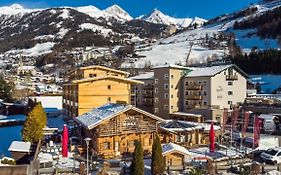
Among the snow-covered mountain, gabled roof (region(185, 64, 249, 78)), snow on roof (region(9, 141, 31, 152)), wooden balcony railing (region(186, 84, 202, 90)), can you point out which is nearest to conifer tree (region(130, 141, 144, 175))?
snow on roof (region(9, 141, 31, 152))

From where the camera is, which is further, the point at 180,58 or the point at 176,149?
the point at 180,58

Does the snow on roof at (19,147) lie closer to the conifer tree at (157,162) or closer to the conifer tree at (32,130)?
the conifer tree at (32,130)

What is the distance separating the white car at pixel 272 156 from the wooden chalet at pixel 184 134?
5.31 metres

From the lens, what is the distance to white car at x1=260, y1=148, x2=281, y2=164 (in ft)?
67.4

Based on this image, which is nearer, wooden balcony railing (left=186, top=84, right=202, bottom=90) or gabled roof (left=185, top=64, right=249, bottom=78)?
gabled roof (left=185, top=64, right=249, bottom=78)

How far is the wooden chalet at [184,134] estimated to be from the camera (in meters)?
25.4

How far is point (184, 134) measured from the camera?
26094 mm

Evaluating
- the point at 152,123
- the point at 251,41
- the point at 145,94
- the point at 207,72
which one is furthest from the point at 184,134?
the point at 251,41

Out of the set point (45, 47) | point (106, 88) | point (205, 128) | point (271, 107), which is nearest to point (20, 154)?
point (205, 128)

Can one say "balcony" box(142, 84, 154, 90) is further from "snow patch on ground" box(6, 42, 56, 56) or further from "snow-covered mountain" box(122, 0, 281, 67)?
"snow patch on ground" box(6, 42, 56, 56)

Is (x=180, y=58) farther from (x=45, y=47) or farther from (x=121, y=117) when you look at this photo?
(x=45, y=47)

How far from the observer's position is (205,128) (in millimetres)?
27000

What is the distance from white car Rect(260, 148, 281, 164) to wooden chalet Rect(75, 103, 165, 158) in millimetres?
6220

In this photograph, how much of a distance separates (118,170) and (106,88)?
1707 centimetres
